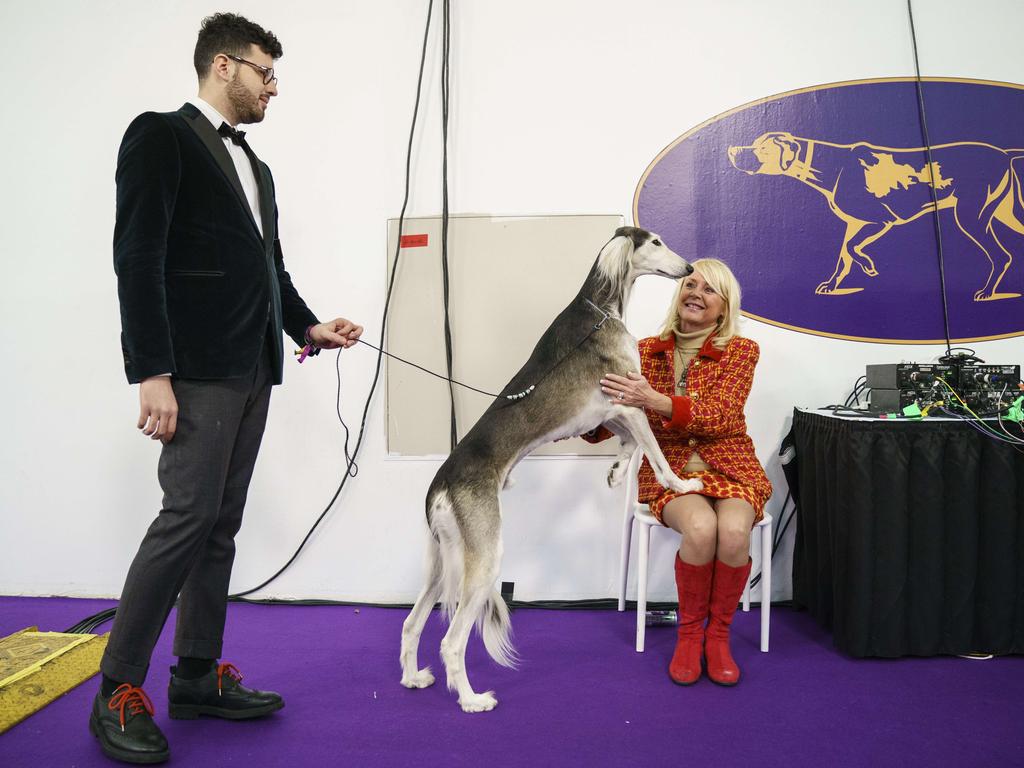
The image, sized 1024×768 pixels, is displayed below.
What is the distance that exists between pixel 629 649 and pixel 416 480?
114cm

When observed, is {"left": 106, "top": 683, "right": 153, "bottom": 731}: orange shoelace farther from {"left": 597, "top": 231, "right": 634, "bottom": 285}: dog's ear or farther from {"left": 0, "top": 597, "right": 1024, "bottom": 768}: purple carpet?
{"left": 597, "top": 231, "right": 634, "bottom": 285}: dog's ear

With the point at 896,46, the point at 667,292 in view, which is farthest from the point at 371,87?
the point at 896,46

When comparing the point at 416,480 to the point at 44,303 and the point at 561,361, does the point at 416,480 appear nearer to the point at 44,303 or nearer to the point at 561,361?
the point at 561,361

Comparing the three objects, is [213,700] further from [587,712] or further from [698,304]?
[698,304]

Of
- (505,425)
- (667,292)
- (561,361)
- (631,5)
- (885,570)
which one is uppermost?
(631,5)

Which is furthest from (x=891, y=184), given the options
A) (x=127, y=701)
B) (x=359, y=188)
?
(x=127, y=701)

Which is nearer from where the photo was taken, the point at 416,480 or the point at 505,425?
the point at 505,425

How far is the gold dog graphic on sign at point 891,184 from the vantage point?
9.53 feet

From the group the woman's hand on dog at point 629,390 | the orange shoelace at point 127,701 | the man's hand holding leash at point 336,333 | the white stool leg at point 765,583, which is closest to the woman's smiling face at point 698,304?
the woman's hand on dog at point 629,390

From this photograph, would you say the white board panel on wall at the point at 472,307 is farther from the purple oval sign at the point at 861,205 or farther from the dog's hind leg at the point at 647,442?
the dog's hind leg at the point at 647,442

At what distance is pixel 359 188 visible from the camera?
2.95 metres

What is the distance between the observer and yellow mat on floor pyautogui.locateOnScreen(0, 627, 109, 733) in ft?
6.36

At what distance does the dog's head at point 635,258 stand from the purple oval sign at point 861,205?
0.73 meters

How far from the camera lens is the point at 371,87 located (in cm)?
295
